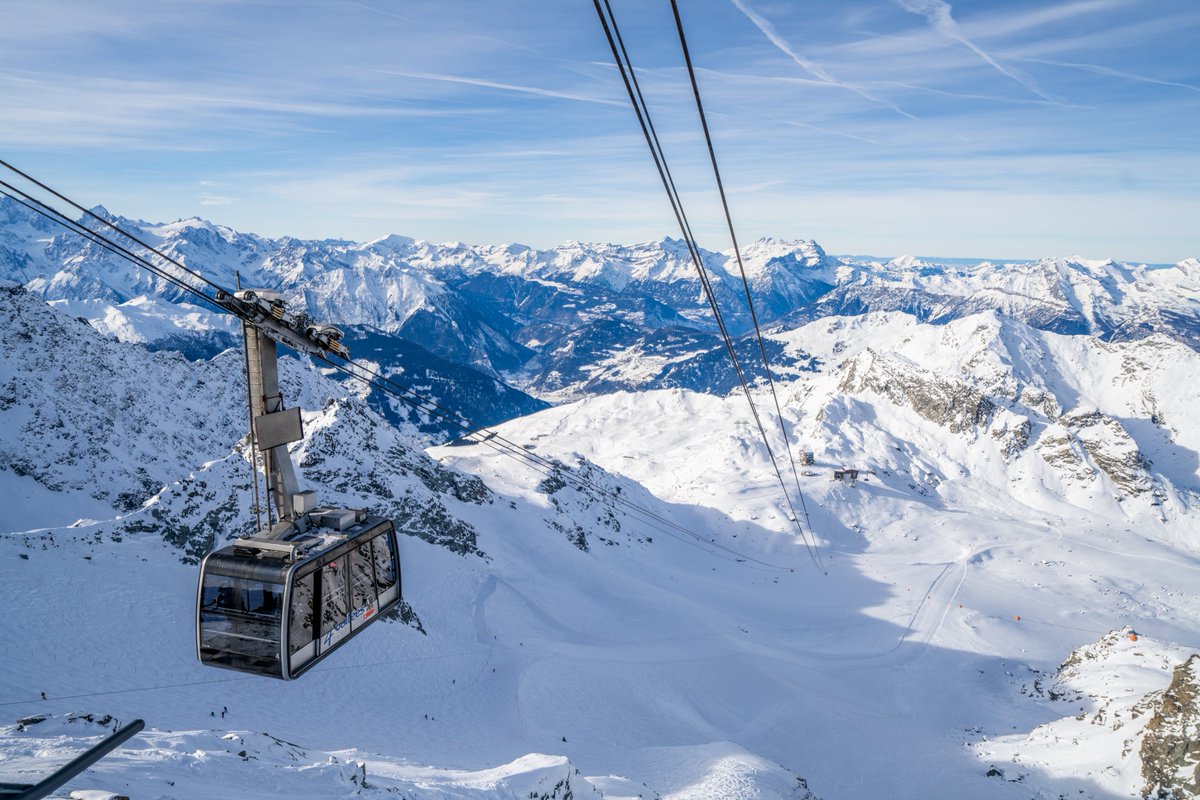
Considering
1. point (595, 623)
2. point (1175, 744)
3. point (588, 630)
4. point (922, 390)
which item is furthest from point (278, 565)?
point (922, 390)

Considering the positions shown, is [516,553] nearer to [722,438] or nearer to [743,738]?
[743,738]

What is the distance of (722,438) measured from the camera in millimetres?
143125

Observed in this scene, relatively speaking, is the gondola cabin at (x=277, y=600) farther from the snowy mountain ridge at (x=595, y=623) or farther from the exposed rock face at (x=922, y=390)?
the exposed rock face at (x=922, y=390)

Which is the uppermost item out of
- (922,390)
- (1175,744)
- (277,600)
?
(277,600)

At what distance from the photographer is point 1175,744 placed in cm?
3303

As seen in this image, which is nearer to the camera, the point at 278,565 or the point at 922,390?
the point at 278,565

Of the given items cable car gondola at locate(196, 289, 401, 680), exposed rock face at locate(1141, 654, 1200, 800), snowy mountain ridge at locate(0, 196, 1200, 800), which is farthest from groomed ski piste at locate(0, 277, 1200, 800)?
cable car gondola at locate(196, 289, 401, 680)

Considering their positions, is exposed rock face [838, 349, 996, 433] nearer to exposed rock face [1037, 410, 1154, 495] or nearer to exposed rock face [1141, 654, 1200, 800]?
exposed rock face [1037, 410, 1154, 495]

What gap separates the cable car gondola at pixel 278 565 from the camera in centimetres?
1343

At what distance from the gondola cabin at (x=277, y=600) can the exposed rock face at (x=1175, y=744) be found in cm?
4130

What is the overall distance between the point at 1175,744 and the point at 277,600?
44084 mm

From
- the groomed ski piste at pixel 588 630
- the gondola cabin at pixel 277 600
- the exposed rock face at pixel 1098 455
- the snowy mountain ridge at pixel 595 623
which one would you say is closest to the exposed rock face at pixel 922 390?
the exposed rock face at pixel 1098 455

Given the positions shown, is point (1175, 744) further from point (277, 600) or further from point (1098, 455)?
point (1098, 455)

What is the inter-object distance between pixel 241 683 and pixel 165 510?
20581 mm
